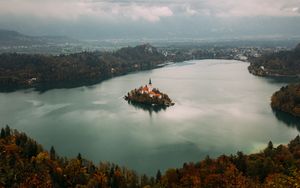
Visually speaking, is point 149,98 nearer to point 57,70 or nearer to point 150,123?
point 150,123

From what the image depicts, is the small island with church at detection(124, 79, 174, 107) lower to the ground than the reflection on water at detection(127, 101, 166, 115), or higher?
higher

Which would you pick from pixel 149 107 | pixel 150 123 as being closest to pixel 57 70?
pixel 149 107

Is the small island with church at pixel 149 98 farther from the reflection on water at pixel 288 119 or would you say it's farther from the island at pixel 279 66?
the island at pixel 279 66

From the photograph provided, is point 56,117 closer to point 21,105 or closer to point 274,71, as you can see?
point 21,105

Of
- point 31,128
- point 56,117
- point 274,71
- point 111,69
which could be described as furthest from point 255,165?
point 111,69

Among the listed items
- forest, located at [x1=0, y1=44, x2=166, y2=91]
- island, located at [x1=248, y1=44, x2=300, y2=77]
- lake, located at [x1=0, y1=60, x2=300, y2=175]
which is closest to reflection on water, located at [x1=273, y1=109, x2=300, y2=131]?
lake, located at [x1=0, y1=60, x2=300, y2=175]

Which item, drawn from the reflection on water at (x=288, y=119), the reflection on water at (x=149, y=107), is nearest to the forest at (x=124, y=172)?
the reflection on water at (x=288, y=119)

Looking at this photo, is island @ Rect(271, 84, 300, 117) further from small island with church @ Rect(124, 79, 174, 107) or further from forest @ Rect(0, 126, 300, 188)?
forest @ Rect(0, 126, 300, 188)
